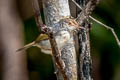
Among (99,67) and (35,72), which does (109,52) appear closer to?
(99,67)

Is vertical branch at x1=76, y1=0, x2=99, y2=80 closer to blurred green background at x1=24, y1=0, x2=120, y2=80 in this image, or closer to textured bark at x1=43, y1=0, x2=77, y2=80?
textured bark at x1=43, y1=0, x2=77, y2=80

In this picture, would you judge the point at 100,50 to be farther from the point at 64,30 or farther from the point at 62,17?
the point at 62,17

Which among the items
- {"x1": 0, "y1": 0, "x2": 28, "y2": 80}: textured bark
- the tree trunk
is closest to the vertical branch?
the tree trunk

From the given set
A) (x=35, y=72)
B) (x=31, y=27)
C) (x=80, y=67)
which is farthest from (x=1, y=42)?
(x=80, y=67)

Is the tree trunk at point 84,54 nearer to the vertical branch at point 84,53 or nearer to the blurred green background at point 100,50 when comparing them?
the vertical branch at point 84,53

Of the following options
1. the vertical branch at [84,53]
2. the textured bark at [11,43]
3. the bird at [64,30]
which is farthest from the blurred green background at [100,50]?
the vertical branch at [84,53]
